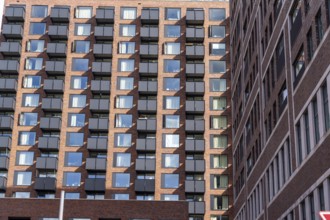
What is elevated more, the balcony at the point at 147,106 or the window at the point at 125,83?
the window at the point at 125,83

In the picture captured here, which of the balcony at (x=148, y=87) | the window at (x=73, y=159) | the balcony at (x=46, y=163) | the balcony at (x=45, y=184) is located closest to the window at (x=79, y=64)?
the balcony at (x=148, y=87)

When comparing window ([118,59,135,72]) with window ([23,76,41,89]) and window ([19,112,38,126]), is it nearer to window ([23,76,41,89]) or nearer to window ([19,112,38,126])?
window ([23,76,41,89])

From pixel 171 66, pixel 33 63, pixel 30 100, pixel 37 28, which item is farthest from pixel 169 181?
pixel 37 28

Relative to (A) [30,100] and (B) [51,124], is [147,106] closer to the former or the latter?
(B) [51,124]

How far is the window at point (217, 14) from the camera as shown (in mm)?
73250

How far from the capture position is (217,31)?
72.6 metres

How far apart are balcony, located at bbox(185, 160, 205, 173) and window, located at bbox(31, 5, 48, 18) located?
25.7 metres

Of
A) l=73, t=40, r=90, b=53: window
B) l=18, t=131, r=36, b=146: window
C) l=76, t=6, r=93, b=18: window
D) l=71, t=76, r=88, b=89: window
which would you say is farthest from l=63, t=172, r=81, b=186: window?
l=76, t=6, r=93, b=18: window

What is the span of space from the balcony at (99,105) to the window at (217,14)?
54.2 ft

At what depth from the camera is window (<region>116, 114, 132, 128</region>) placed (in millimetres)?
68312

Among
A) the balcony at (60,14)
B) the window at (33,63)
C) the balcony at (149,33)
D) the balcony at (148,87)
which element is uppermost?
the balcony at (60,14)

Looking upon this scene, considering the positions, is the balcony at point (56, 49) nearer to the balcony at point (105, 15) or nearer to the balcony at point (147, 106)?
the balcony at point (105, 15)

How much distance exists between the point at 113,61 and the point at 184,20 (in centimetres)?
1001

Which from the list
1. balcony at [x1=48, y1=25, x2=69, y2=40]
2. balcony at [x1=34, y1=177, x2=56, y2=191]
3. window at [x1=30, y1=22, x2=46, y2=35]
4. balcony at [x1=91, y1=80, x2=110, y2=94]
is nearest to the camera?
balcony at [x1=34, y1=177, x2=56, y2=191]
